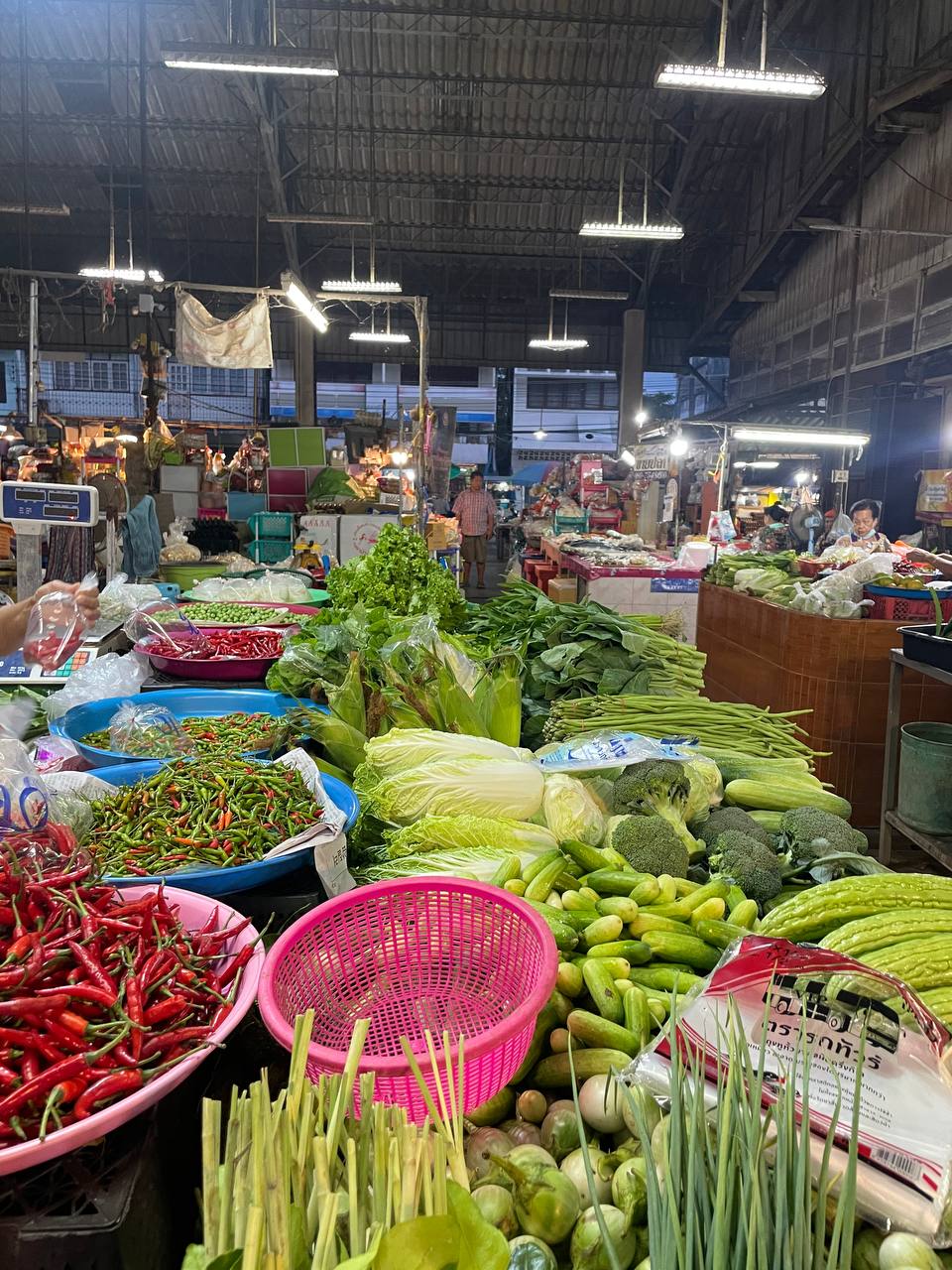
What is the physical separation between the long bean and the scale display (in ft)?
6.75

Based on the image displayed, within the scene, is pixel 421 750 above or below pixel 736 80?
below

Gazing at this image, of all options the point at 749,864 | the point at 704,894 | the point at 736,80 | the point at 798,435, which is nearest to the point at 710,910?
the point at 704,894

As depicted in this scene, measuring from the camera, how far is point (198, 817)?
1.84 meters

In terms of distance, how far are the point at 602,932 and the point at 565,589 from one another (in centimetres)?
866

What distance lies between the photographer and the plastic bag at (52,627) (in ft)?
10.6

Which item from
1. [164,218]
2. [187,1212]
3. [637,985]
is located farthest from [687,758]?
[164,218]

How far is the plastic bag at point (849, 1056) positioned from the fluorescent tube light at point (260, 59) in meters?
8.28

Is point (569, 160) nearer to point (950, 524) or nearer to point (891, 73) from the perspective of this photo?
point (891, 73)

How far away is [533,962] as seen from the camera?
1364mm

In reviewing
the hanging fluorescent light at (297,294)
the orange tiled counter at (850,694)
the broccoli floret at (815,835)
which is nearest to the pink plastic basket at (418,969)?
the broccoli floret at (815,835)

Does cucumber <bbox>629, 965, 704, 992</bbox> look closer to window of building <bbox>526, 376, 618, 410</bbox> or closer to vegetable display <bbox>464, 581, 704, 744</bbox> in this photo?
vegetable display <bbox>464, 581, 704, 744</bbox>

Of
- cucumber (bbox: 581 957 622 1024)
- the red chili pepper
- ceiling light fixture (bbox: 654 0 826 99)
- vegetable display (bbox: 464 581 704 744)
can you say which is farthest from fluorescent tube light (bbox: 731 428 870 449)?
the red chili pepper

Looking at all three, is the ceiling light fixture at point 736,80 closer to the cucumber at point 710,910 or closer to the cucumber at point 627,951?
the cucumber at point 710,910

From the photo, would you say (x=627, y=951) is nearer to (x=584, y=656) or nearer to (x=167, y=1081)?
(x=167, y=1081)
